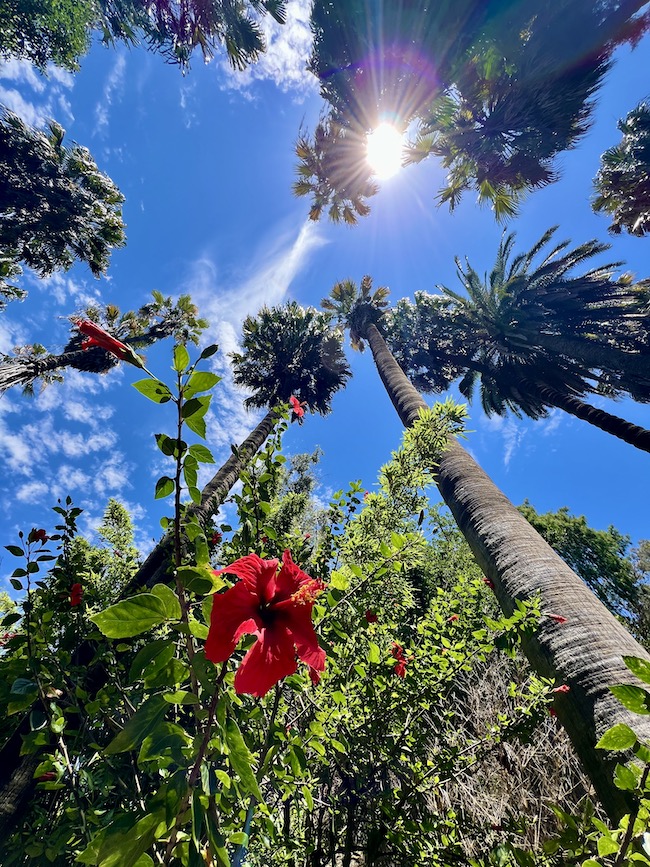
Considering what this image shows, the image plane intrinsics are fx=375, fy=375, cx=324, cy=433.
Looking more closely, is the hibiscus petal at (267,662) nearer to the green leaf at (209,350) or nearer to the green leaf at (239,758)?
the green leaf at (239,758)

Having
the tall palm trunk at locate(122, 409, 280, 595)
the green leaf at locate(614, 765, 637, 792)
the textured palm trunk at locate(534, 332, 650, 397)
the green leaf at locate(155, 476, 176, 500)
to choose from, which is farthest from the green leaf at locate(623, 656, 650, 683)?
the textured palm trunk at locate(534, 332, 650, 397)

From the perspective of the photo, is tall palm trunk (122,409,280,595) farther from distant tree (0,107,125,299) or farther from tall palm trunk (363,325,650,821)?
distant tree (0,107,125,299)

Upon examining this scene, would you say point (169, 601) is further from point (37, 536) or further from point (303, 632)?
point (37, 536)

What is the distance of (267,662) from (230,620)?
0.44ft

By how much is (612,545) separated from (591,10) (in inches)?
544

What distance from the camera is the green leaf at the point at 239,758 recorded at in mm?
580

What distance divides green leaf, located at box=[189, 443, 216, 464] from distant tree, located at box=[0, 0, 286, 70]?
975 cm

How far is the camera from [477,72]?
21.3 feet

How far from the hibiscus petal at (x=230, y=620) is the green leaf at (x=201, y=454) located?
26cm

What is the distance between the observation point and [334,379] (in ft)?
38.9

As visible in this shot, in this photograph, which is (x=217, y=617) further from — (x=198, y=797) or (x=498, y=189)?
(x=498, y=189)

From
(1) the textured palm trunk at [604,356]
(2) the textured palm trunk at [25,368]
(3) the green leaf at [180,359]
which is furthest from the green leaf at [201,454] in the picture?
(1) the textured palm trunk at [604,356]

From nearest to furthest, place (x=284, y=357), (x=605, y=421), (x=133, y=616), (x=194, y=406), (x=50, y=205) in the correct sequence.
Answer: (x=133, y=616) < (x=194, y=406) < (x=605, y=421) < (x=50, y=205) < (x=284, y=357)

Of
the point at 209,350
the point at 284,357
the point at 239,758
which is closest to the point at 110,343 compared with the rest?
the point at 209,350
